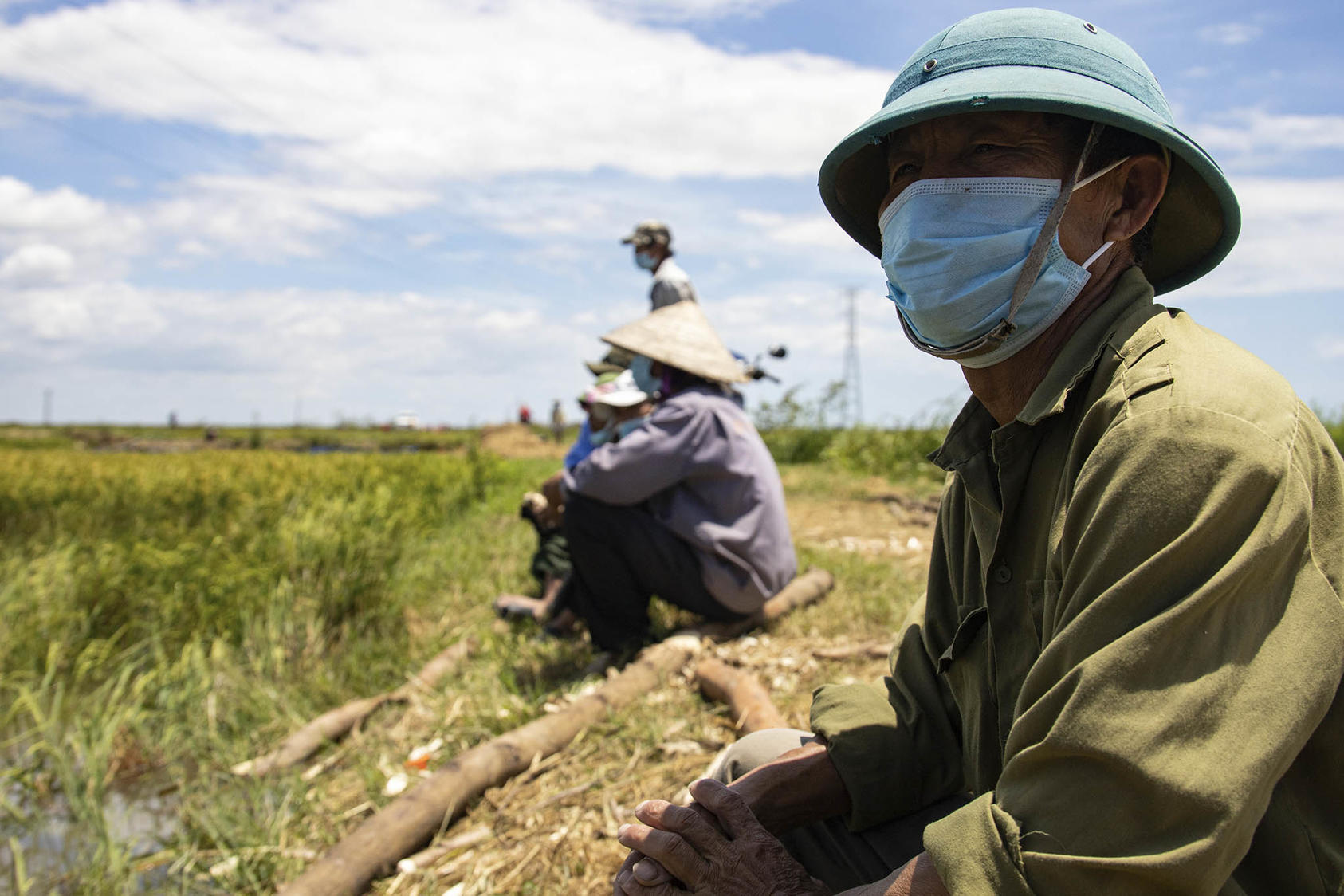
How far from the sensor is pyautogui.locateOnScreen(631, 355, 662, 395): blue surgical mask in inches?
198

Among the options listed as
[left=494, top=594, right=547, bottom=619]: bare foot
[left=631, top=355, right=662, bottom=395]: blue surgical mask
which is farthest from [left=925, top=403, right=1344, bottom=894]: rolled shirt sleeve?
[left=494, top=594, right=547, bottom=619]: bare foot

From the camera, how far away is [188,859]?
3.44m

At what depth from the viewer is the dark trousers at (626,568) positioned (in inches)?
181

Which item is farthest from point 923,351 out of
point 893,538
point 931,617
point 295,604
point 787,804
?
point 893,538

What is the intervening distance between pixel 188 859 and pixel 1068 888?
3.28 meters

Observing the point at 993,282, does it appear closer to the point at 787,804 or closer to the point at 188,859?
the point at 787,804

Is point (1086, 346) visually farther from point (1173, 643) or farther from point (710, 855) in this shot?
point (710, 855)

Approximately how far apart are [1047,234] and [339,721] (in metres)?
3.96

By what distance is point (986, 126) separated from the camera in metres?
1.58

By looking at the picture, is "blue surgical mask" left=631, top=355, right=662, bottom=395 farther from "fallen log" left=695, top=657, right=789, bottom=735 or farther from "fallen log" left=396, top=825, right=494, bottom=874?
"fallen log" left=396, top=825, right=494, bottom=874

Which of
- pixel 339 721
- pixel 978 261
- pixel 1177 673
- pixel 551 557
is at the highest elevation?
pixel 978 261

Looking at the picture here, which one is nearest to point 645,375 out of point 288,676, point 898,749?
point 288,676

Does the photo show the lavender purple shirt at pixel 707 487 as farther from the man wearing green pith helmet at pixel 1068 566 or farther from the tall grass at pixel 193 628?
the man wearing green pith helmet at pixel 1068 566

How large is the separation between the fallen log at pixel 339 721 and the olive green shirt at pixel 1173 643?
11.4ft
